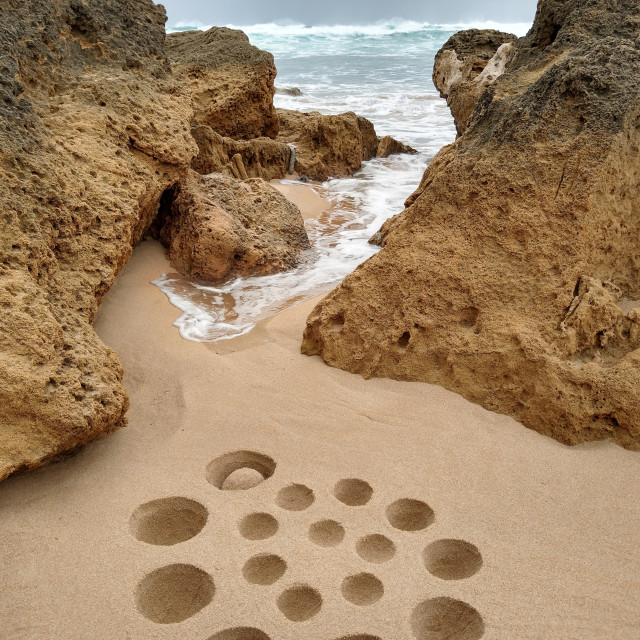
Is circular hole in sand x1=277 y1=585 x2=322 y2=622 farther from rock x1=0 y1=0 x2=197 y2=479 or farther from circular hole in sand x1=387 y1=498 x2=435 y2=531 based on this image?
rock x1=0 y1=0 x2=197 y2=479

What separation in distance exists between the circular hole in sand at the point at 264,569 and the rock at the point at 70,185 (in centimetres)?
73

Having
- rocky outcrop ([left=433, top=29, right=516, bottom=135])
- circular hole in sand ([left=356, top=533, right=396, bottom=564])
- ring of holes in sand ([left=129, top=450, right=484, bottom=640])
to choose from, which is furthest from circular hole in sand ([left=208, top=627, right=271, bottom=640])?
rocky outcrop ([left=433, top=29, right=516, bottom=135])

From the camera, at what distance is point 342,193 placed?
6.93 m

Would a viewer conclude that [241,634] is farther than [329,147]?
No

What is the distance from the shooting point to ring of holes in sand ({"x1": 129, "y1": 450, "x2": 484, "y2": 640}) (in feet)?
5.34

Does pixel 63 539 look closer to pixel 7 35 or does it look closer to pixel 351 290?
pixel 351 290

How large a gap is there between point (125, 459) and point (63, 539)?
0.39 metres

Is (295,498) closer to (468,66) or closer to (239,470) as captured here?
(239,470)

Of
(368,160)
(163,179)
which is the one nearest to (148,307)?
(163,179)

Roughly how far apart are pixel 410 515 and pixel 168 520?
77 centimetres

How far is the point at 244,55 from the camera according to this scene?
698 cm

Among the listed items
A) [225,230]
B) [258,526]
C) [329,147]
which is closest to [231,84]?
[329,147]

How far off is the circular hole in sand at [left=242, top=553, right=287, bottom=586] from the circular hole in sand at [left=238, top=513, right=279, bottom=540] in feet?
0.29

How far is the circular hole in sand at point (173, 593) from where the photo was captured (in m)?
1.69
